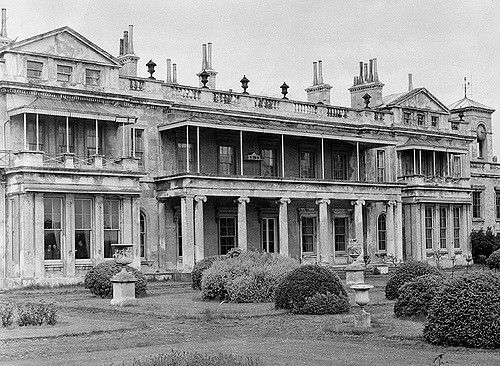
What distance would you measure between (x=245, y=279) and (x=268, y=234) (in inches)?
727

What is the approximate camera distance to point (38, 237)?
33.3 meters

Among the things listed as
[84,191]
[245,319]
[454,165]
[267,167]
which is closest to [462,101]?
[454,165]

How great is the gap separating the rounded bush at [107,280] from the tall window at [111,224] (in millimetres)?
7619

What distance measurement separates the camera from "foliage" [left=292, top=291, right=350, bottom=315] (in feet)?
70.9

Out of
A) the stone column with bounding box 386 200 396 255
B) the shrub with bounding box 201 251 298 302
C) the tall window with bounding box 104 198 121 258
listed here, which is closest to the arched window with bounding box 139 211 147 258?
the tall window with bounding box 104 198 121 258

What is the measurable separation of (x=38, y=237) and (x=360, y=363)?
21.8 m

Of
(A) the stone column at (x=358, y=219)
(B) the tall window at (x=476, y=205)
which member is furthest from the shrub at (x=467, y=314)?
(B) the tall window at (x=476, y=205)

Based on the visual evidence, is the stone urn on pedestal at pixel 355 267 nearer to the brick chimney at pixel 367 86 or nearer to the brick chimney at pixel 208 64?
the brick chimney at pixel 208 64

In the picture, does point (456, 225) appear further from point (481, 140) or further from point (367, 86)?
point (481, 140)

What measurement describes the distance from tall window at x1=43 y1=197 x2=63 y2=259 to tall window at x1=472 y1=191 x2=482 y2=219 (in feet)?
104

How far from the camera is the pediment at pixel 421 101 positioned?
51013 mm

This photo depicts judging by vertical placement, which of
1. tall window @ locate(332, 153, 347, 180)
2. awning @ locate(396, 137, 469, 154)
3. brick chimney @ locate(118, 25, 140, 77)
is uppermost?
brick chimney @ locate(118, 25, 140, 77)

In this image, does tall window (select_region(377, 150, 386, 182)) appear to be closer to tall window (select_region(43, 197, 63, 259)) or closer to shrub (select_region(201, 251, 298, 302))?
tall window (select_region(43, 197, 63, 259))

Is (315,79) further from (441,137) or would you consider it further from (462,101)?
(462,101)
